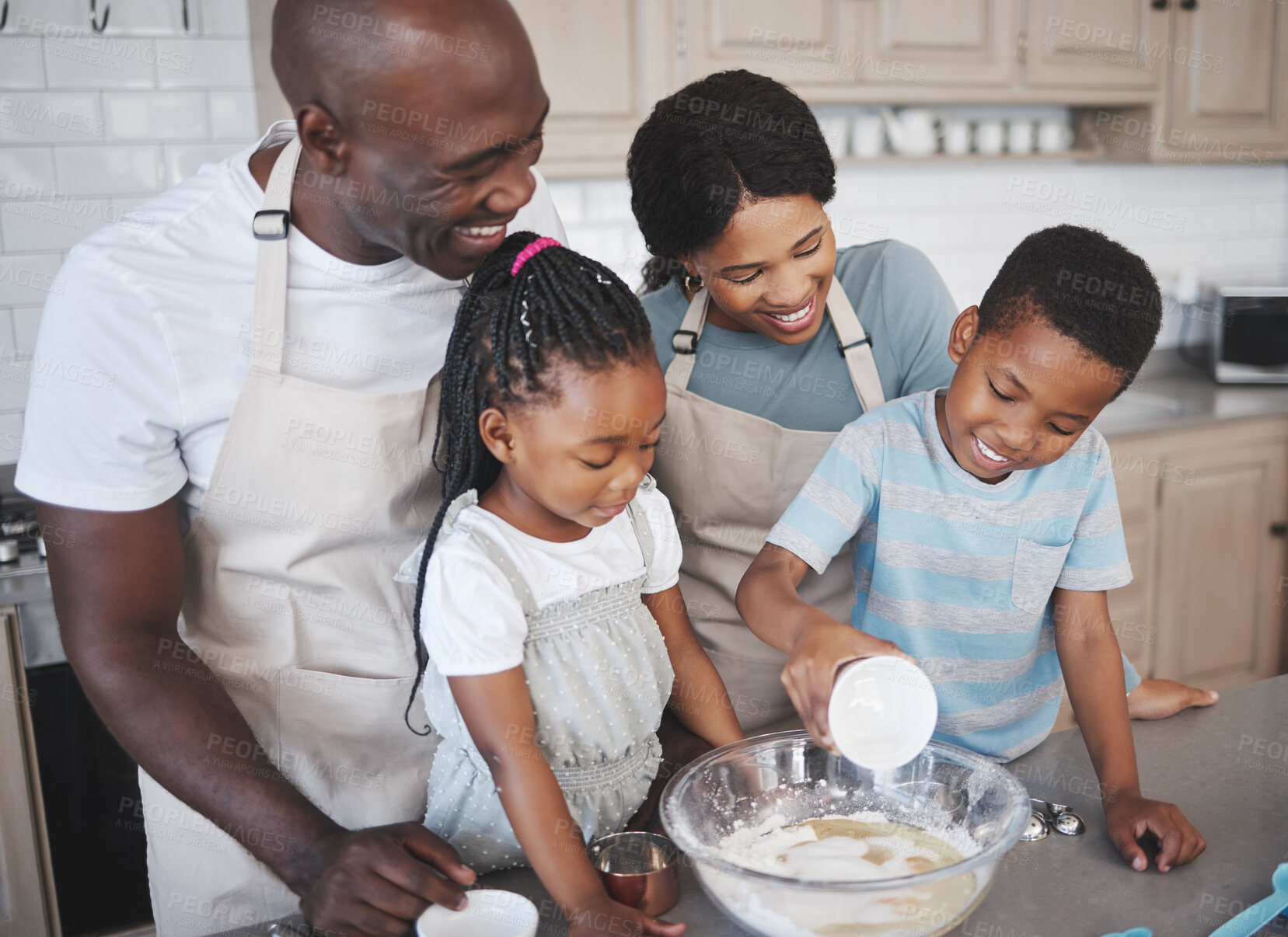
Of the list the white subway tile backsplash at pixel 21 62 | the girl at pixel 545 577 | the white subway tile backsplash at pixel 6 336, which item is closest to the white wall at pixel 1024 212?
the white subway tile backsplash at pixel 21 62

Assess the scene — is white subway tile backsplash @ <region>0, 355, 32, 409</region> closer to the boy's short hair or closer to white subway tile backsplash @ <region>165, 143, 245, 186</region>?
white subway tile backsplash @ <region>165, 143, 245, 186</region>

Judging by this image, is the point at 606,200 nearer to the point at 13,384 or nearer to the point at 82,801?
the point at 13,384

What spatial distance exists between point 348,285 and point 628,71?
1.61 m

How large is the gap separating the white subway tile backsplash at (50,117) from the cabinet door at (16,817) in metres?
1.07

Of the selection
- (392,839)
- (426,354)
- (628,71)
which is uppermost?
(628,71)

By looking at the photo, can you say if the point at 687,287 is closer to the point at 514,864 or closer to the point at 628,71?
the point at 514,864

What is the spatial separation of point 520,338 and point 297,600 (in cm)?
39

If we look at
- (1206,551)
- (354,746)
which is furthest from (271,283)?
(1206,551)

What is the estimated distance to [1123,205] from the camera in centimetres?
360

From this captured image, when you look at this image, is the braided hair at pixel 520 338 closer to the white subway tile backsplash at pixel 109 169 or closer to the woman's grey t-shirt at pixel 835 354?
the woman's grey t-shirt at pixel 835 354

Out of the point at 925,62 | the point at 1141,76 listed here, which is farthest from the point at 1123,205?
the point at 925,62

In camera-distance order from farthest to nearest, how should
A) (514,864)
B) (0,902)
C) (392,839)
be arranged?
(0,902) → (514,864) → (392,839)

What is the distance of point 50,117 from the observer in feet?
7.68

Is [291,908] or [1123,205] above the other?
[1123,205]
